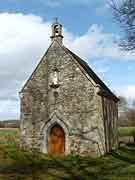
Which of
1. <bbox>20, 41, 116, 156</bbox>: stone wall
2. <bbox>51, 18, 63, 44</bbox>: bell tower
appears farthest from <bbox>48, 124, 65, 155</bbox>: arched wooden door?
<bbox>51, 18, 63, 44</bbox>: bell tower

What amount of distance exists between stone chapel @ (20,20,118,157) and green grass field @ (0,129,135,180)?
4.13ft

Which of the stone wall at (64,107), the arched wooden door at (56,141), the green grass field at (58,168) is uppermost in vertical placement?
the stone wall at (64,107)

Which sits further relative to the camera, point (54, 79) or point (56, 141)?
point (54, 79)

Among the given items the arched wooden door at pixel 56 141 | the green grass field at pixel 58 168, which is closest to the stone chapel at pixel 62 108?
the arched wooden door at pixel 56 141

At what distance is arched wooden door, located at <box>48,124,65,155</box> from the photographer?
22625 millimetres

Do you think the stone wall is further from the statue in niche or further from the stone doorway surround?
the statue in niche

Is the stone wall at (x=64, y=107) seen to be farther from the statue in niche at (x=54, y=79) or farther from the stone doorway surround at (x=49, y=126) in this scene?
the statue in niche at (x=54, y=79)

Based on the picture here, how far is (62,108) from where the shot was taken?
2262 centimetres

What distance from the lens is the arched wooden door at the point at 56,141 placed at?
2262cm

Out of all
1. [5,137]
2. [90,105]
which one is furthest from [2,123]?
[90,105]

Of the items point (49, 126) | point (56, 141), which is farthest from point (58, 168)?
point (49, 126)

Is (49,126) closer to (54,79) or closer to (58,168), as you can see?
(54,79)

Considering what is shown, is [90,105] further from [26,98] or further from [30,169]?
[30,169]

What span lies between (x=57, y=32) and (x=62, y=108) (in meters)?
5.99
